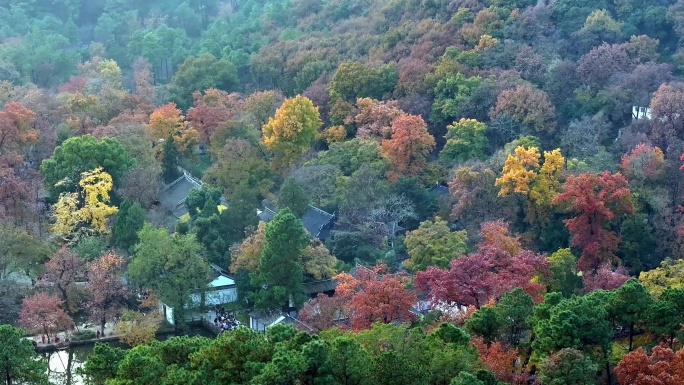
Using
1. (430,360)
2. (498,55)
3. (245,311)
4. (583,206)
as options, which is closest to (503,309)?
(430,360)

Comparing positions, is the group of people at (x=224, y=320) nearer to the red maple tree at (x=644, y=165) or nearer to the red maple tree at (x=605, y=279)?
the red maple tree at (x=605, y=279)

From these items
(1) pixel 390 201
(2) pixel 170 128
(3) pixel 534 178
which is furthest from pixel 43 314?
(3) pixel 534 178

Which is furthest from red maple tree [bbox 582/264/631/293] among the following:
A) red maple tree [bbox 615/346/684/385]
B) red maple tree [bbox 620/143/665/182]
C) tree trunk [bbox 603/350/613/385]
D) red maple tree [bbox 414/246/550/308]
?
red maple tree [bbox 615/346/684/385]

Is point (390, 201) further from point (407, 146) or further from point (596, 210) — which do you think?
point (596, 210)

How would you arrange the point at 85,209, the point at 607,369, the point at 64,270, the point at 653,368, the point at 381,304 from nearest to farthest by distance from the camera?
the point at 653,368 → the point at 607,369 → the point at 381,304 → the point at 64,270 → the point at 85,209

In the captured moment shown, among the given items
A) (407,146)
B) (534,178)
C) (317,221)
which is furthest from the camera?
(407,146)

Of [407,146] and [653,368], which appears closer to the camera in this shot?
[653,368]

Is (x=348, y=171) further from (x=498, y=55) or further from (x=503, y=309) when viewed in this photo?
(x=503, y=309)
